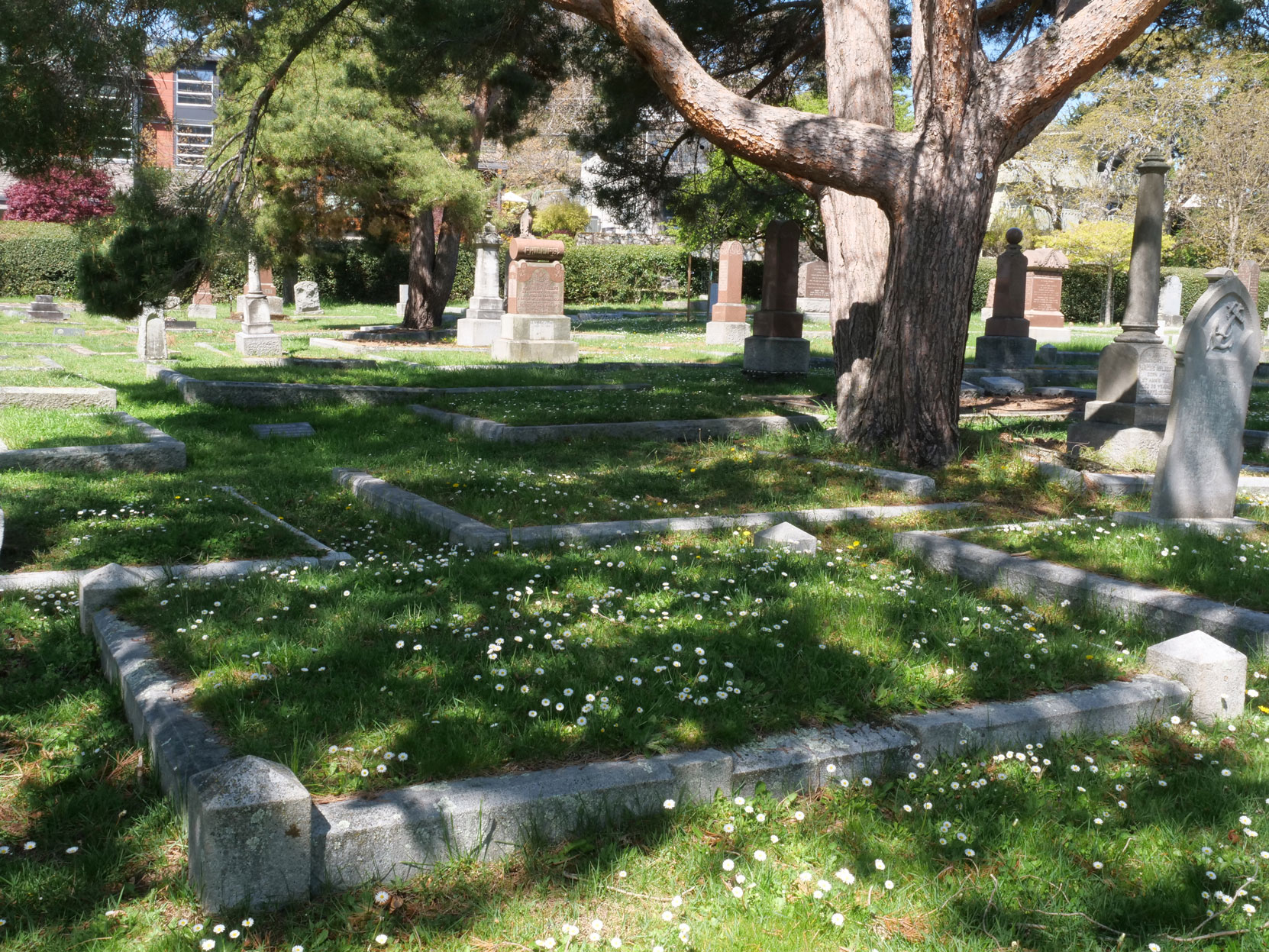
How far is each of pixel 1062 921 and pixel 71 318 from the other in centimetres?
2811

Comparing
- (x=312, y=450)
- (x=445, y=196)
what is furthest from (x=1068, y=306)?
(x=312, y=450)

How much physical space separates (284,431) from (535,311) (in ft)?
30.6

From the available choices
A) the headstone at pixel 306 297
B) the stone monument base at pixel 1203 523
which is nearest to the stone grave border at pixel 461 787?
the stone monument base at pixel 1203 523

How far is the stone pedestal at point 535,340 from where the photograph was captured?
18391 millimetres

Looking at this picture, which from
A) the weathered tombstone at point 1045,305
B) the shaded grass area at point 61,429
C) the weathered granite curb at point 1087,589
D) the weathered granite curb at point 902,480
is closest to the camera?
the weathered granite curb at point 1087,589

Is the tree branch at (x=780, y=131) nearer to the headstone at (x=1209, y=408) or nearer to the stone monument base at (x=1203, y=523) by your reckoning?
the headstone at (x=1209, y=408)

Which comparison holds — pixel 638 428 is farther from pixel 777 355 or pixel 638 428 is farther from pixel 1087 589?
pixel 777 355

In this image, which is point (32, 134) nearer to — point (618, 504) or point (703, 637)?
point (618, 504)

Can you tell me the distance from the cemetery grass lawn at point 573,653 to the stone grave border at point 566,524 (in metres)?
0.31

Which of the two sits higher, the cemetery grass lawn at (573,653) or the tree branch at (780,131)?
the tree branch at (780,131)

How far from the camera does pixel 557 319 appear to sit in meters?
18.7

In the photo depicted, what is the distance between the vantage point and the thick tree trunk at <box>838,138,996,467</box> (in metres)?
7.76

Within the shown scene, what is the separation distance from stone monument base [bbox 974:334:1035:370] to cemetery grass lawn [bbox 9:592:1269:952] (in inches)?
583

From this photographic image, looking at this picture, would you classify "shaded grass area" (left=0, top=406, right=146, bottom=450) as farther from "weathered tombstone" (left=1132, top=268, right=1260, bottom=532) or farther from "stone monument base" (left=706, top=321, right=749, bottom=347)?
"stone monument base" (left=706, top=321, right=749, bottom=347)
